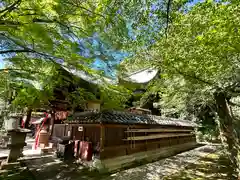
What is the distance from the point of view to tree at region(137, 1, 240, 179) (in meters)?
4.11

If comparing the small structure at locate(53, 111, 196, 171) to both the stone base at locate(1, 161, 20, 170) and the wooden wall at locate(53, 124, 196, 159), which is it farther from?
the stone base at locate(1, 161, 20, 170)

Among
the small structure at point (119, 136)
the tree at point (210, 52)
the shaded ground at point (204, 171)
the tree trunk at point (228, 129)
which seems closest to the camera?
the tree at point (210, 52)

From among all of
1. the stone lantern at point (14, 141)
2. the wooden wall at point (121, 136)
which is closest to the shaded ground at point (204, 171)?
the wooden wall at point (121, 136)

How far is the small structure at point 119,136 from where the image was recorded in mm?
7289

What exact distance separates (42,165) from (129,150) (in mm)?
4516

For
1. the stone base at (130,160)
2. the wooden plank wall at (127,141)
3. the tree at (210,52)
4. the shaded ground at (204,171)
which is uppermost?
the tree at (210,52)

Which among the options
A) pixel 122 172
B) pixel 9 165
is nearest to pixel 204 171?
pixel 122 172

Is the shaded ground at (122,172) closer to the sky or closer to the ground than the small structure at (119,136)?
closer to the ground

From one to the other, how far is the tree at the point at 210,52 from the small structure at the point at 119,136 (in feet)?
11.7

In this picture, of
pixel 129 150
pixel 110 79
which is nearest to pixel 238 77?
pixel 110 79

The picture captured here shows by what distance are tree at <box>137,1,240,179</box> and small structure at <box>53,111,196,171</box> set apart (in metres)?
3.57

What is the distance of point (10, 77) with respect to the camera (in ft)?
19.2

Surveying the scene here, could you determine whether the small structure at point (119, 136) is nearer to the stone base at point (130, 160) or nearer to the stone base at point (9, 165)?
the stone base at point (130, 160)

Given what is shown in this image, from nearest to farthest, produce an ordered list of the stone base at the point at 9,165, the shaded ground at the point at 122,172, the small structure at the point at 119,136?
the shaded ground at the point at 122,172
the stone base at the point at 9,165
the small structure at the point at 119,136
